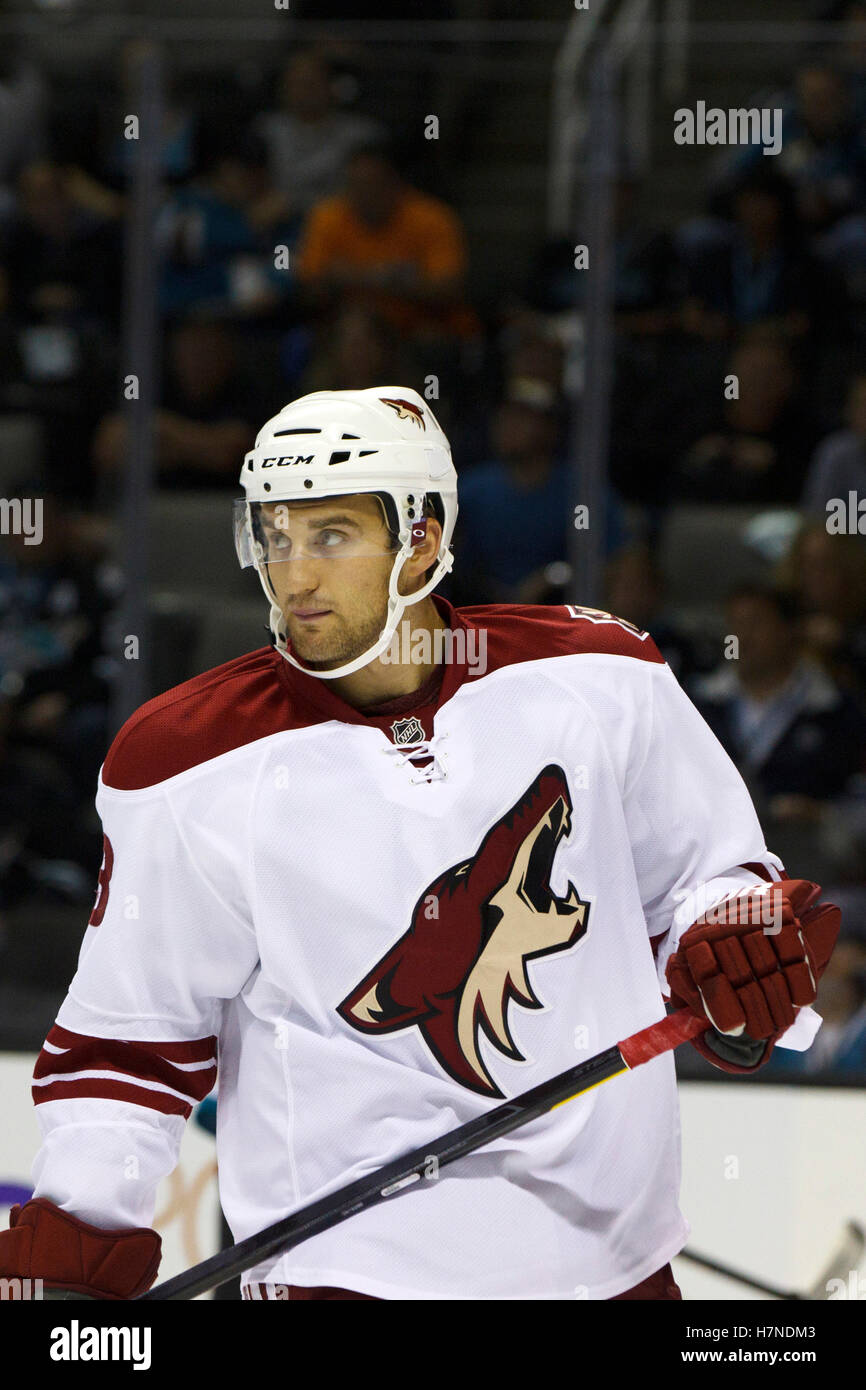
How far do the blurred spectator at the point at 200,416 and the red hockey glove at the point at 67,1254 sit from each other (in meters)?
2.41

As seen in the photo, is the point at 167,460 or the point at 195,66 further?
the point at 195,66

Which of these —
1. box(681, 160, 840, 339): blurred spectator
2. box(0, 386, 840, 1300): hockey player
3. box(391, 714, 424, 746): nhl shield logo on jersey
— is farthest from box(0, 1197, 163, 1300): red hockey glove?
box(681, 160, 840, 339): blurred spectator

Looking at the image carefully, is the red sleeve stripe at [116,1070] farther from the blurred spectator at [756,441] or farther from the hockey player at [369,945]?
the blurred spectator at [756,441]

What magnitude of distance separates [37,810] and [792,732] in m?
1.51

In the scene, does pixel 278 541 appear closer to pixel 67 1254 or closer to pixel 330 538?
pixel 330 538

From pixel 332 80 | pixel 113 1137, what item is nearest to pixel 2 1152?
pixel 113 1137

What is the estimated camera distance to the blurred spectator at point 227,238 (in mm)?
4641

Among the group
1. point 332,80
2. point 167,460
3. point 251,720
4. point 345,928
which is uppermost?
point 332,80

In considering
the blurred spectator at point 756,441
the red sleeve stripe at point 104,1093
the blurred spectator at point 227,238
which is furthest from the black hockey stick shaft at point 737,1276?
the blurred spectator at point 227,238

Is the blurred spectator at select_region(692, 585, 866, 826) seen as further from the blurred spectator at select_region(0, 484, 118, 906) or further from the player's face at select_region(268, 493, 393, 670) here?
the player's face at select_region(268, 493, 393, 670)

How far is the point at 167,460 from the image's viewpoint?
4172 mm

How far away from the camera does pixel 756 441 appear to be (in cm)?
448

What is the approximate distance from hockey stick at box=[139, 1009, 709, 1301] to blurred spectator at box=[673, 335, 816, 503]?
2673mm
